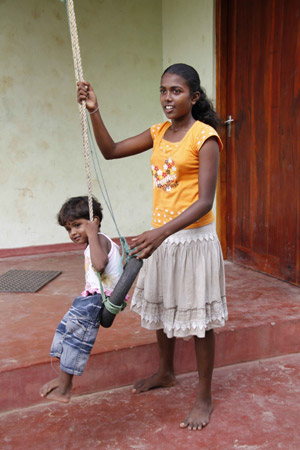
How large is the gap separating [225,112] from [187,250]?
7.65ft

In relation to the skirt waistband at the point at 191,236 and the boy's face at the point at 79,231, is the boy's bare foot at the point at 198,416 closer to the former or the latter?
the skirt waistband at the point at 191,236

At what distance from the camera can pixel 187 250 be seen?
1976mm

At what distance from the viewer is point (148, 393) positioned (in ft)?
7.63

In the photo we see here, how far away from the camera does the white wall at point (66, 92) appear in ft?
14.3

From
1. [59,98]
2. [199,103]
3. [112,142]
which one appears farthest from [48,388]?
[59,98]

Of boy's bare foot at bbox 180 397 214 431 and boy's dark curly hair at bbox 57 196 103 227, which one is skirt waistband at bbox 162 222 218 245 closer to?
boy's dark curly hair at bbox 57 196 103 227

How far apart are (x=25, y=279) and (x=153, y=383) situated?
1.75 metres

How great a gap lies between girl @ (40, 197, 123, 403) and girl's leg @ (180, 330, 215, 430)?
50 cm

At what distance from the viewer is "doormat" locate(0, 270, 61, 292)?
136 inches

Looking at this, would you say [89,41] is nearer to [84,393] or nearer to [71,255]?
[71,255]

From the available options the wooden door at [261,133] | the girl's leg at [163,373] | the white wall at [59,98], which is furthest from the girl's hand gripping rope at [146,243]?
the white wall at [59,98]

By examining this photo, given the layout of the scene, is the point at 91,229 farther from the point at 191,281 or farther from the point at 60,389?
the point at 60,389

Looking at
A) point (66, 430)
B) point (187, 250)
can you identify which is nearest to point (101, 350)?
point (66, 430)

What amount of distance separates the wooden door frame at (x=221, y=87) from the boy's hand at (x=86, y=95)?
6.80 ft
